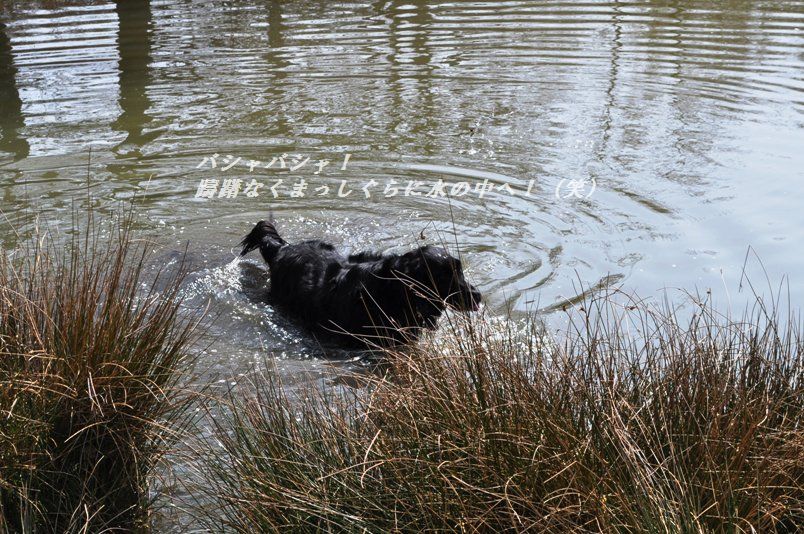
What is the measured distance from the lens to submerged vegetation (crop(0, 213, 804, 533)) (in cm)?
244

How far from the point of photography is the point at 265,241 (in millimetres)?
5695

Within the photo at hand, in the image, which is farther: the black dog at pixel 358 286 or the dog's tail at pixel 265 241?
the dog's tail at pixel 265 241

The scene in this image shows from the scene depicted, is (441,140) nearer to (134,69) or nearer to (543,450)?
(134,69)

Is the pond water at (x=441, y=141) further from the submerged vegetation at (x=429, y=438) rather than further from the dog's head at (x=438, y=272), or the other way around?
the submerged vegetation at (x=429, y=438)

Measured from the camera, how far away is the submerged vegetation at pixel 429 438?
244 centimetres

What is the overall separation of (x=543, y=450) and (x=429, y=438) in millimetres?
328

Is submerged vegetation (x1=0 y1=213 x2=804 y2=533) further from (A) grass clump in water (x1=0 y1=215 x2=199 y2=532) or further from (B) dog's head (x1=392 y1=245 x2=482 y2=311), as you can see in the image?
(B) dog's head (x1=392 y1=245 x2=482 y2=311)

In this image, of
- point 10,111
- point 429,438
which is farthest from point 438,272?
point 10,111

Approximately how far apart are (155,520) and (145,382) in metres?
0.49

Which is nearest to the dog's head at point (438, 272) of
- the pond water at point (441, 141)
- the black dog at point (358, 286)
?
the black dog at point (358, 286)

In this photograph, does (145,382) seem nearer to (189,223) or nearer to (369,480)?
(369,480)

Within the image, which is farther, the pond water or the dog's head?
the pond water

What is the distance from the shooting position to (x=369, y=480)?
2.68m

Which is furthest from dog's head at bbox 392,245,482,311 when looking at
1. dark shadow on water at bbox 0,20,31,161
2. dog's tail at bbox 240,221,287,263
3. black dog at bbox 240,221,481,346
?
dark shadow on water at bbox 0,20,31,161
